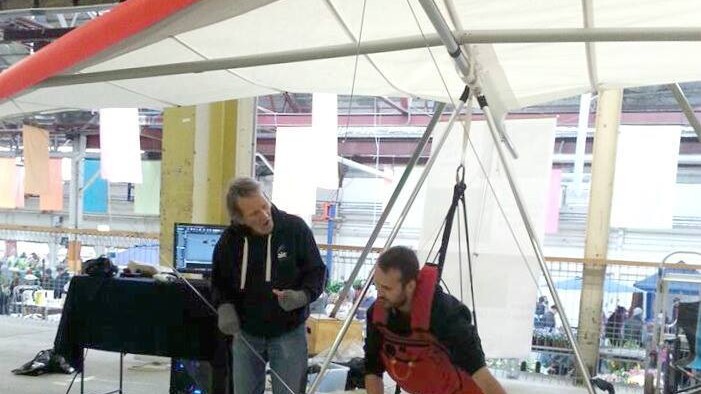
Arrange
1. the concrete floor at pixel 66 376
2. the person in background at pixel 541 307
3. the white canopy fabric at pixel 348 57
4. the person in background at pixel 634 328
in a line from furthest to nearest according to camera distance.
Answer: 1. the person in background at pixel 541 307
2. the person in background at pixel 634 328
3. the concrete floor at pixel 66 376
4. the white canopy fabric at pixel 348 57

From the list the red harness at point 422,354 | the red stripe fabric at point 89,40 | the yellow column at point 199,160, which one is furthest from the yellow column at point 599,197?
the red stripe fabric at point 89,40

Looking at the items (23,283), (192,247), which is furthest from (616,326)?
(23,283)

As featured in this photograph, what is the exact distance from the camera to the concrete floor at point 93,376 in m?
3.64

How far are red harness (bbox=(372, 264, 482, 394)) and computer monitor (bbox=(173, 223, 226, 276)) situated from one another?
6.91ft

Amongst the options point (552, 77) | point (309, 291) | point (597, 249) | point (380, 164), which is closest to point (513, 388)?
point (597, 249)

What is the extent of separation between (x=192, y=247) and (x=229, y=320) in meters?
1.55

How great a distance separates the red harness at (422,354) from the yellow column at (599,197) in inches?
152

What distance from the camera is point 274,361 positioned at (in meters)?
2.24

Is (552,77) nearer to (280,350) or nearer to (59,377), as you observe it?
(280,350)

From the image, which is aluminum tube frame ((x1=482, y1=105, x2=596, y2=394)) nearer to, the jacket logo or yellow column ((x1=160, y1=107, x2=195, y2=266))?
the jacket logo

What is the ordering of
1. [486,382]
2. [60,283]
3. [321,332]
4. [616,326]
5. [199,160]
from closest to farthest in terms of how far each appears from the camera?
1. [486,382]
2. [321,332]
3. [199,160]
4. [616,326]
5. [60,283]

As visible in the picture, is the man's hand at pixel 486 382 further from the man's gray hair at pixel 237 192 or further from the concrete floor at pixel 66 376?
the concrete floor at pixel 66 376

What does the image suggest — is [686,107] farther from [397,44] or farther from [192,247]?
[192,247]

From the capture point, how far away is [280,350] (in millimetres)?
2221
